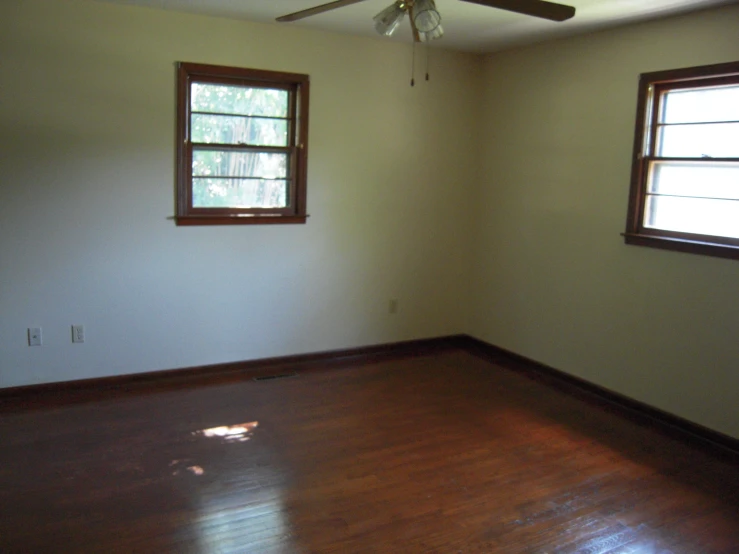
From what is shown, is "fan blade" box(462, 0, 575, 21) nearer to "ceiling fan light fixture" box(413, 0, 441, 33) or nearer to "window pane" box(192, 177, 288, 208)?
"ceiling fan light fixture" box(413, 0, 441, 33)

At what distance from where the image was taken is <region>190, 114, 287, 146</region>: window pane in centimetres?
434

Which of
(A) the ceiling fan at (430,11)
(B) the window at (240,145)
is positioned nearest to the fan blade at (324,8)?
(A) the ceiling fan at (430,11)

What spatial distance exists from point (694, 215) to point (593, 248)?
727mm

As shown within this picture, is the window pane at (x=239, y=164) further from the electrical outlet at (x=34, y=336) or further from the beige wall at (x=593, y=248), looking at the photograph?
the beige wall at (x=593, y=248)

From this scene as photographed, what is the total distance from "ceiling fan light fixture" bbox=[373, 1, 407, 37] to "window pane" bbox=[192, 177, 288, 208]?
2.10 metres

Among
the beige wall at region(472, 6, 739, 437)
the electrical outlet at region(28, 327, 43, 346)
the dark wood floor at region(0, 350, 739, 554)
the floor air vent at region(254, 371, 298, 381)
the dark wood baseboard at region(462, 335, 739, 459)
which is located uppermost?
the beige wall at region(472, 6, 739, 437)

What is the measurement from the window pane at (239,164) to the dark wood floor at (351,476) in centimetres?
145

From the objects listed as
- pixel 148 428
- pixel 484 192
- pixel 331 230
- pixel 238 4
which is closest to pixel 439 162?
pixel 484 192

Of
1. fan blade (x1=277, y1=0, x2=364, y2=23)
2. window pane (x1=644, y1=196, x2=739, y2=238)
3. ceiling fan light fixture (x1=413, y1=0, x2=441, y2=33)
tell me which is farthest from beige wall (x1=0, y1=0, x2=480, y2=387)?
ceiling fan light fixture (x1=413, y1=0, x2=441, y2=33)

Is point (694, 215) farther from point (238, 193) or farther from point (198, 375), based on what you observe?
point (198, 375)

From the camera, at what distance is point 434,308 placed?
17.8 feet

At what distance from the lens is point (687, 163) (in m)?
3.77

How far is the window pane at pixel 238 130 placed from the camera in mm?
4336

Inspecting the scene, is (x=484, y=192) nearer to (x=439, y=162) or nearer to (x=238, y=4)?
(x=439, y=162)
